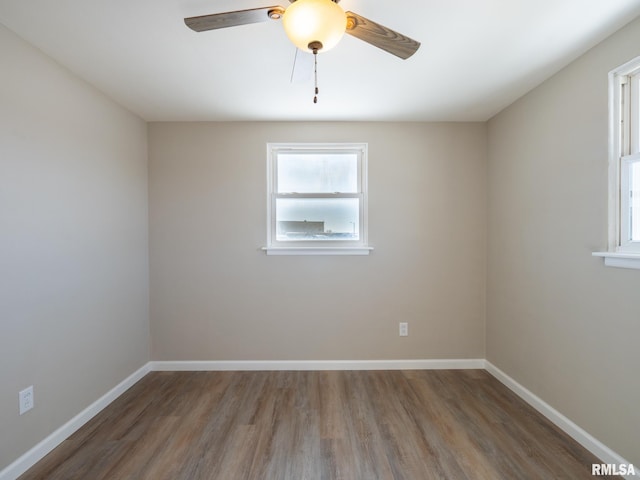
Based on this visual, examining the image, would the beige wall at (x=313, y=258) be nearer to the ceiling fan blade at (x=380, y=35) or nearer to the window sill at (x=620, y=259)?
the window sill at (x=620, y=259)

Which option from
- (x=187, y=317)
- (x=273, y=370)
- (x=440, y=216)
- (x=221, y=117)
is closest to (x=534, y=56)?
(x=440, y=216)

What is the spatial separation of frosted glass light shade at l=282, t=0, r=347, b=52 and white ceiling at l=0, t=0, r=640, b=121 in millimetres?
399

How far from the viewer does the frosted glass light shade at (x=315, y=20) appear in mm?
1142

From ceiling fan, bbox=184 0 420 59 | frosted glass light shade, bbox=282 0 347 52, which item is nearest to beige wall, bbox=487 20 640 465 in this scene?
ceiling fan, bbox=184 0 420 59

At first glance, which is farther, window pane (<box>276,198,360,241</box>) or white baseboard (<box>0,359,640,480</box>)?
window pane (<box>276,198,360,241</box>)

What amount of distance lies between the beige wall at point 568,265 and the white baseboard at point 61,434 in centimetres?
323

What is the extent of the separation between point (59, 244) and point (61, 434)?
47.2 inches

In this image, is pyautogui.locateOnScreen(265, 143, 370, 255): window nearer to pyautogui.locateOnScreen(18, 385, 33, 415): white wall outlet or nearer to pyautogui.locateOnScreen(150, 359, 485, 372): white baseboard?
pyautogui.locateOnScreen(150, 359, 485, 372): white baseboard

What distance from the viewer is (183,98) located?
8.13 feet

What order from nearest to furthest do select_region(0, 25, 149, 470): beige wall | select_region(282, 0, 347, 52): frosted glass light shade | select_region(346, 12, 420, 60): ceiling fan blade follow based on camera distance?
select_region(282, 0, 347, 52): frosted glass light shade → select_region(346, 12, 420, 60): ceiling fan blade → select_region(0, 25, 149, 470): beige wall

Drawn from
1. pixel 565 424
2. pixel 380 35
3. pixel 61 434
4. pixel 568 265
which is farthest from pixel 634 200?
pixel 61 434

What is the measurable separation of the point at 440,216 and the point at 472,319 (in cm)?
104

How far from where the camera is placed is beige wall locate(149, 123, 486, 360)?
2982mm

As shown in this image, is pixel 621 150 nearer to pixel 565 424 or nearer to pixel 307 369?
pixel 565 424
